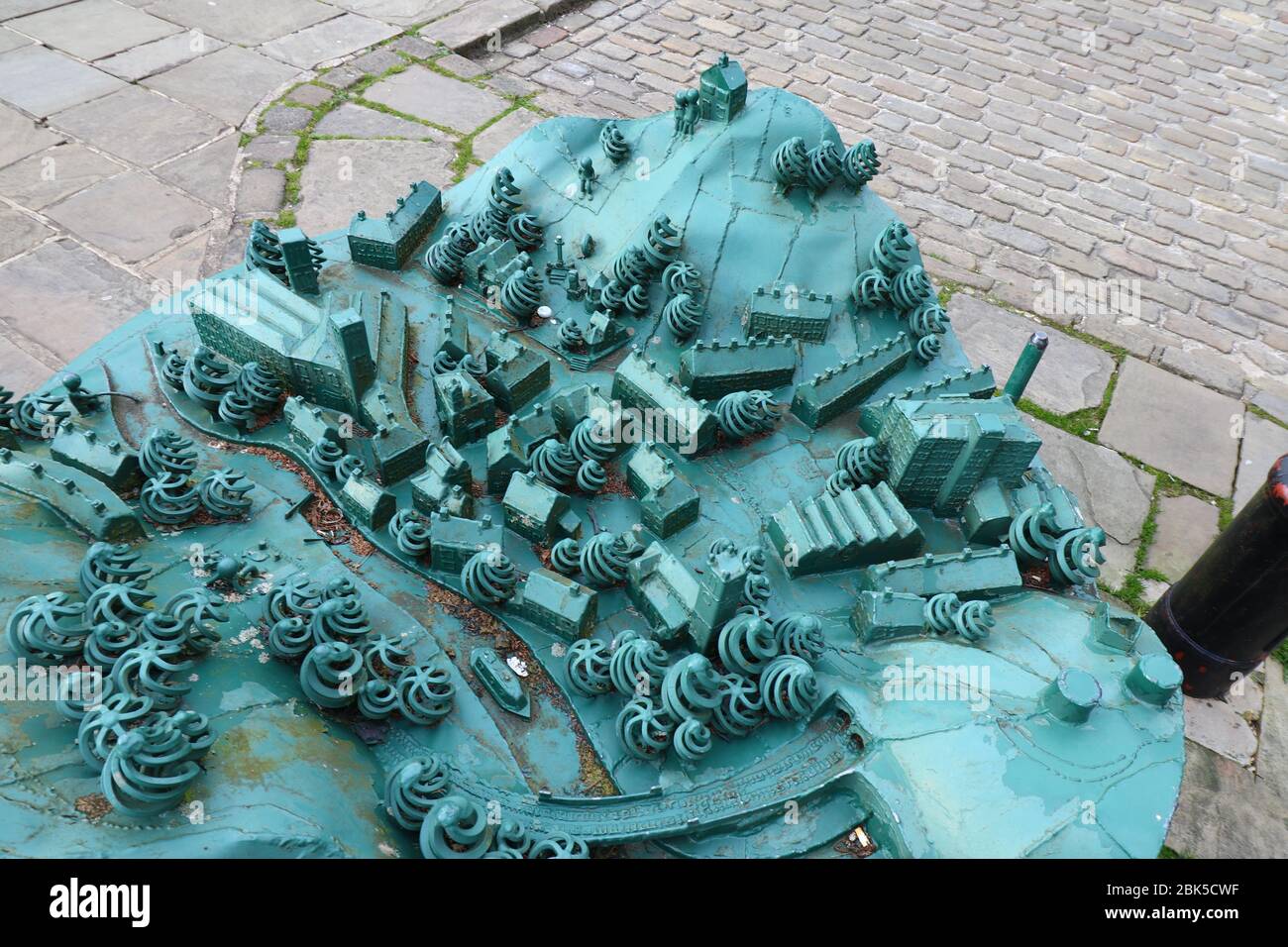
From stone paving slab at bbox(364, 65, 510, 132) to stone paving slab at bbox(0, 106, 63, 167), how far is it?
4150 mm

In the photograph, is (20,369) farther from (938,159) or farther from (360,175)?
(938,159)

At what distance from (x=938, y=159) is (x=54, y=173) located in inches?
459

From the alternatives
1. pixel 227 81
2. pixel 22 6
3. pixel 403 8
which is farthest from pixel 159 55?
pixel 403 8

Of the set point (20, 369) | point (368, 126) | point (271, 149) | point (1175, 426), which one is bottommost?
point (1175, 426)

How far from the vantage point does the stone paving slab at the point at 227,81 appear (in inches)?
516

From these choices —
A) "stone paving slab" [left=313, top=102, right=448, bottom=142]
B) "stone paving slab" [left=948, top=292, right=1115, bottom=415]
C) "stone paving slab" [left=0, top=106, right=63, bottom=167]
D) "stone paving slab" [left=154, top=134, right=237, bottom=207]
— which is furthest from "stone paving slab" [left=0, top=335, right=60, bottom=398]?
"stone paving slab" [left=948, top=292, right=1115, bottom=415]

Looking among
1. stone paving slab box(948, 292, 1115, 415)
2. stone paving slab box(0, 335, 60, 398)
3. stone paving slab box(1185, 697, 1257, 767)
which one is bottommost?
stone paving slab box(1185, 697, 1257, 767)

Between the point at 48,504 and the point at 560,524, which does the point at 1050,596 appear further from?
the point at 48,504

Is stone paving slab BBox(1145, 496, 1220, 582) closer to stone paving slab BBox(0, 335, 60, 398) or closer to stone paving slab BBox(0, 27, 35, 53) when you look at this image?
stone paving slab BBox(0, 335, 60, 398)

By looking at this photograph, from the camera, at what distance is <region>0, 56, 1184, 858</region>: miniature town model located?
435cm

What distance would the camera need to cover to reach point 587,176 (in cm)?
738

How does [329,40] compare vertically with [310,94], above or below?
above

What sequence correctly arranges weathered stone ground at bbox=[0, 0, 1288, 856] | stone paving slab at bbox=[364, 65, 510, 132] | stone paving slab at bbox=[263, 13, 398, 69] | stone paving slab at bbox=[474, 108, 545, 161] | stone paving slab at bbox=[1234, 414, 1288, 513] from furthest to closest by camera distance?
1. stone paving slab at bbox=[263, 13, 398, 69]
2. stone paving slab at bbox=[364, 65, 510, 132]
3. stone paving slab at bbox=[474, 108, 545, 161]
4. weathered stone ground at bbox=[0, 0, 1288, 856]
5. stone paving slab at bbox=[1234, 414, 1288, 513]

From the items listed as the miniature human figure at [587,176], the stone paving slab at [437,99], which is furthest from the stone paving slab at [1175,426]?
the stone paving slab at [437,99]
